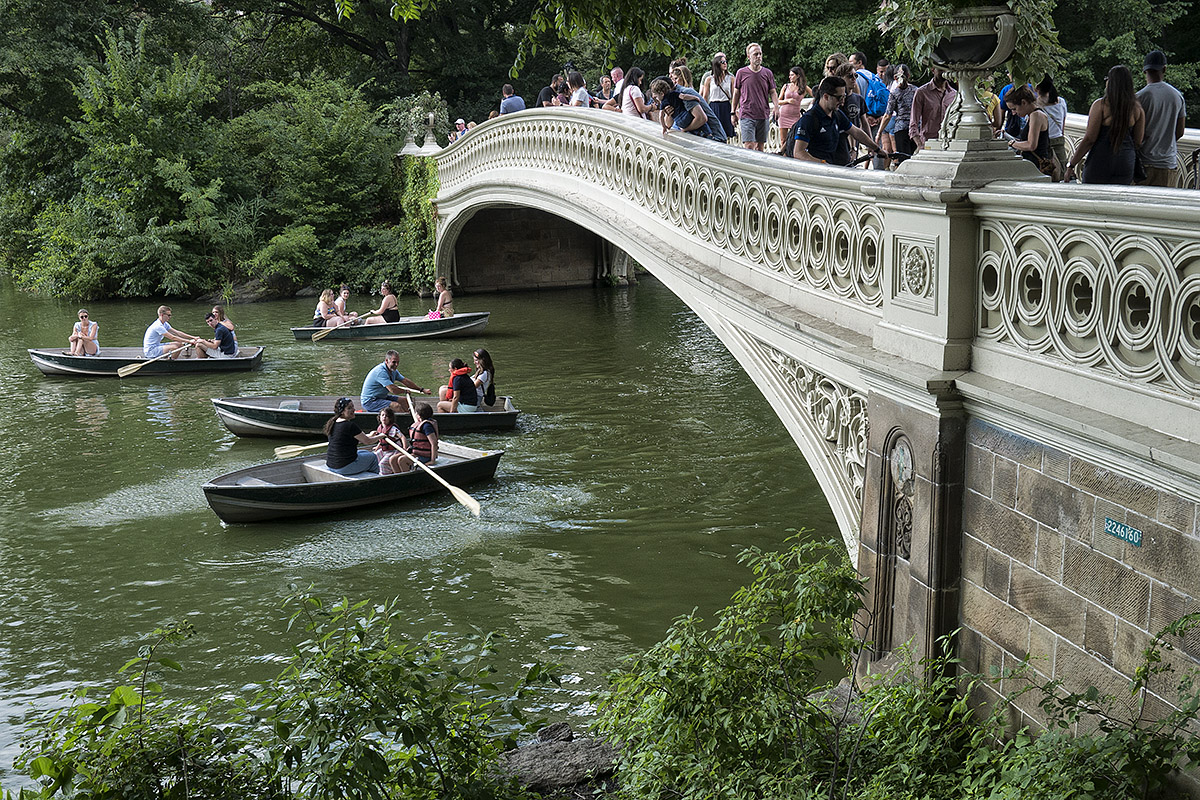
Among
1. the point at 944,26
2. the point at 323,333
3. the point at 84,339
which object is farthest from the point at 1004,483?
the point at 323,333

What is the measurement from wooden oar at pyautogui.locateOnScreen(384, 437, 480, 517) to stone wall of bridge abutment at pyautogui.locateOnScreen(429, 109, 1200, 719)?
A: 382cm

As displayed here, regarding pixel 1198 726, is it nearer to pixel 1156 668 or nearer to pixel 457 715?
pixel 1156 668

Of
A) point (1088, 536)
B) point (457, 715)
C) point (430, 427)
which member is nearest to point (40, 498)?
point (430, 427)

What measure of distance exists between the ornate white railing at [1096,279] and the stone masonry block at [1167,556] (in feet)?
1.32

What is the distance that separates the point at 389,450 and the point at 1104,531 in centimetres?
823

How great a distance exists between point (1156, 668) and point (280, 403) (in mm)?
11772

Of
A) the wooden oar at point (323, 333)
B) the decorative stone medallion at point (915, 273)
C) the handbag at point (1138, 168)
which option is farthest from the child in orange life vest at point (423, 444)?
the wooden oar at point (323, 333)

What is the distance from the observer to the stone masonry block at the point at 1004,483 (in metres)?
4.98

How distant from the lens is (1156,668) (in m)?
4.10

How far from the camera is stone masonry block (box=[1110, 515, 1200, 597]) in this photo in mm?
3977

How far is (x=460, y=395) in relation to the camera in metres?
14.1

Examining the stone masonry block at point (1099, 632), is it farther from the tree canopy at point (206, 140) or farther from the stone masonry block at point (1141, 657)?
the tree canopy at point (206, 140)

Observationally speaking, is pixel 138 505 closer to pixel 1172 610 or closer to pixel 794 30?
pixel 1172 610

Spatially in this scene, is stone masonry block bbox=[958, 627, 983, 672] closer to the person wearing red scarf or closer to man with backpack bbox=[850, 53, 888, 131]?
man with backpack bbox=[850, 53, 888, 131]
